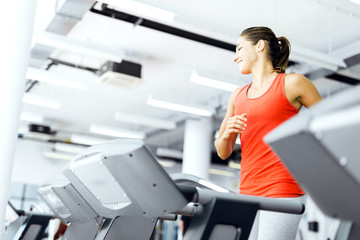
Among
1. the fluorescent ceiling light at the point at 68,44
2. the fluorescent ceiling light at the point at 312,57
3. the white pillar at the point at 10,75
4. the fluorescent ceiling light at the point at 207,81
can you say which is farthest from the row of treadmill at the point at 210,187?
the fluorescent ceiling light at the point at 207,81

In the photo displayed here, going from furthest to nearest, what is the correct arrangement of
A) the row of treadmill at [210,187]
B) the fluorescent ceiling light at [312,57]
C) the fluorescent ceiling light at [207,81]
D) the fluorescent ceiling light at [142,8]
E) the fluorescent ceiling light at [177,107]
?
1. the fluorescent ceiling light at [177,107]
2. the fluorescent ceiling light at [207,81]
3. the fluorescent ceiling light at [312,57]
4. the fluorescent ceiling light at [142,8]
5. the row of treadmill at [210,187]

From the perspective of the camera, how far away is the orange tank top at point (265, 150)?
1425 mm

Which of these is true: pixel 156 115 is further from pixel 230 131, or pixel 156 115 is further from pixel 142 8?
pixel 230 131

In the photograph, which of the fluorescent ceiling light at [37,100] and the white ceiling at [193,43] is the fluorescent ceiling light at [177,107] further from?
the fluorescent ceiling light at [37,100]

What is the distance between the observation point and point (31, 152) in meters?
11.8

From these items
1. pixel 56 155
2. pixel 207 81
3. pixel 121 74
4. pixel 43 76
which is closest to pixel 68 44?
pixel 43 76

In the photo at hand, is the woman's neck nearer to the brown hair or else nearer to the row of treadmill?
the brown hair

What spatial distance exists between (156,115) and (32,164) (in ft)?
13.8

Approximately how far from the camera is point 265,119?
1496mm

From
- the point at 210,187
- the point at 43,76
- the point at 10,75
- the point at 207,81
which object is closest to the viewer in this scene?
the point at 210,187

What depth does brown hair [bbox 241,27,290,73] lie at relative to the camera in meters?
1.67

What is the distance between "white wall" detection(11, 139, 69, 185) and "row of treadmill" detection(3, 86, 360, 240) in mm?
10002

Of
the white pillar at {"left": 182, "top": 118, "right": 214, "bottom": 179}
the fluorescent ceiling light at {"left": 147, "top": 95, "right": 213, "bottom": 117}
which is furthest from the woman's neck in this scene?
the white pillar at {"left": 182, "top": 118, "right": 214, "bottom": 179}

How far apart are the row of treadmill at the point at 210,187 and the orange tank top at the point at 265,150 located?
0.55 feet
